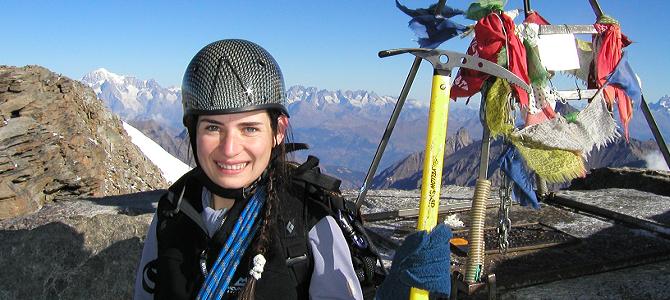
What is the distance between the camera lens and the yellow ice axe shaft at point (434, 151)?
7.45 ft

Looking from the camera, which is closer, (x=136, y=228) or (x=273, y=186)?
(x=273, y=186)

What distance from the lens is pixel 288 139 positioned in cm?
263

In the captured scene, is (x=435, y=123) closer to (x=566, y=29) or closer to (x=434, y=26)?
(x=434, y=26)

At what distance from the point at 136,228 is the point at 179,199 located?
230 cm

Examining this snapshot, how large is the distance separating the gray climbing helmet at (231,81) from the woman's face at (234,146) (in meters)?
0.05

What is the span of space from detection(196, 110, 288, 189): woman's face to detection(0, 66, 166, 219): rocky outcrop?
9.45 meters

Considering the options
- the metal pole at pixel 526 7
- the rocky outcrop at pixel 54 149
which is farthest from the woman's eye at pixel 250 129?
the rocky outcrop at pixel 54 149

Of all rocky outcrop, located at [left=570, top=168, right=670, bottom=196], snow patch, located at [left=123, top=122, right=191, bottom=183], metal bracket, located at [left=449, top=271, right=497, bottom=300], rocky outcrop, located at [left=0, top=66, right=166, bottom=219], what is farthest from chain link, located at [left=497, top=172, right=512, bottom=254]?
snow patch, located at [left=123, top=122, right=191, bottom=183]

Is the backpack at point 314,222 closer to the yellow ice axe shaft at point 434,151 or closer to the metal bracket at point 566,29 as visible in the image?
the yellow ice axe shaft at point 434,151

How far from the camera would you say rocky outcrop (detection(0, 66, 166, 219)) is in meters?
11.4

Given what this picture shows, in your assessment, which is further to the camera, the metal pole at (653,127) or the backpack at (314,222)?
the metal pole at (653,127)

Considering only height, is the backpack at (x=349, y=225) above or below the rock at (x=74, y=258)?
above

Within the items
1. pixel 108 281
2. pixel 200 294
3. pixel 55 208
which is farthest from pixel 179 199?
pixel 55 208

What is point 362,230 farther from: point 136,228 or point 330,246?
point 136,228
